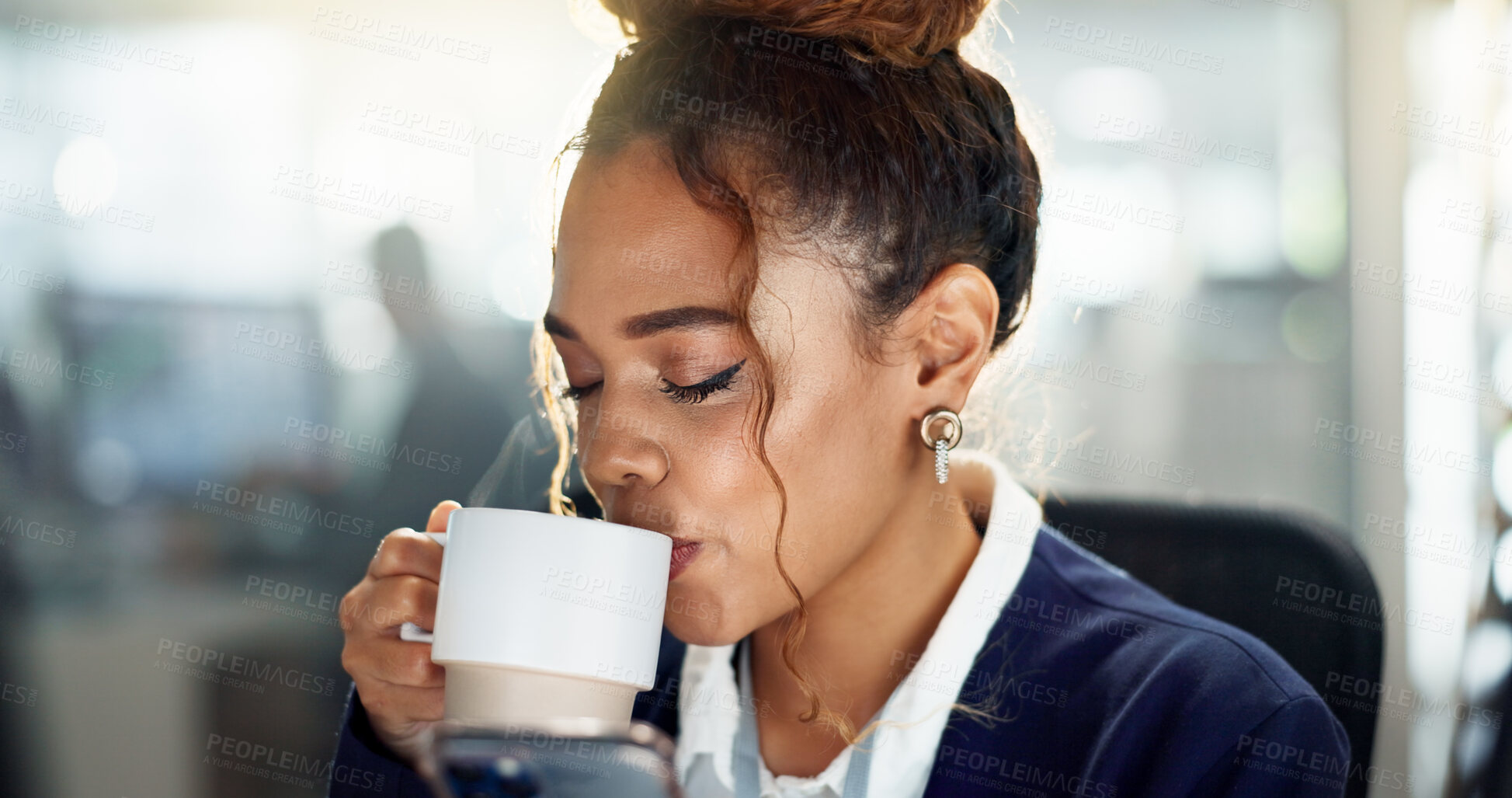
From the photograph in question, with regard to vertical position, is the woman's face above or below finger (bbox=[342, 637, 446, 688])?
above

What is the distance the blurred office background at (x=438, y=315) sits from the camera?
219cm

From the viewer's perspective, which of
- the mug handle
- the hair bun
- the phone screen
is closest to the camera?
the phone screen

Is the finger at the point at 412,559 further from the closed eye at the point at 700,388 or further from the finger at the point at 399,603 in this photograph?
the closed eye at the point at 700,388

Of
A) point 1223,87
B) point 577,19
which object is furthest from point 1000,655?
point 1223,87

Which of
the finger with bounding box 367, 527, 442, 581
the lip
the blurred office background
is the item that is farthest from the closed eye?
the blurred office background

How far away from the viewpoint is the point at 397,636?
0.84m

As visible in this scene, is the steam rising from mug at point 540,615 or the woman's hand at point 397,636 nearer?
the steam rising from mug at point 540,615

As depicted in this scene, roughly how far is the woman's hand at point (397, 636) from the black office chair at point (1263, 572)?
2.40 ft

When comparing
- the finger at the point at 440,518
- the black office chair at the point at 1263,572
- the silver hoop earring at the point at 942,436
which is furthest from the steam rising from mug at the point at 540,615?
the black office chair at the point at 1263,572

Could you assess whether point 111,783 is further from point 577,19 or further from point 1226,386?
point 1226,386

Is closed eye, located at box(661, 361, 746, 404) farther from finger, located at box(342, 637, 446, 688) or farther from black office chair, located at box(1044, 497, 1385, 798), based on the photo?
black office chair, located at box(1044, 497, 1385, 798)

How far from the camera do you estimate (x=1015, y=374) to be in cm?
120

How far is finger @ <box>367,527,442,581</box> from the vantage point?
32.4 inches

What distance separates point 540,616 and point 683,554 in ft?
0.68
